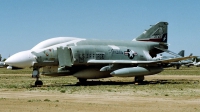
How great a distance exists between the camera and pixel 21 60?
23.2m

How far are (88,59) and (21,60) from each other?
5475 mm

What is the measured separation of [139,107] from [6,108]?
487 cm

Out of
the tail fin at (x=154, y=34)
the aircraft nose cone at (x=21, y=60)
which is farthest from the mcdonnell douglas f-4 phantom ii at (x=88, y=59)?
the tail fin at (x=154, y=34)

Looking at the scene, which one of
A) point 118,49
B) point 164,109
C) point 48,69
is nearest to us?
point 164,109

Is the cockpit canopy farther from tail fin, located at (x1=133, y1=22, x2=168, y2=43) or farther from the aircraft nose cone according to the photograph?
tail fin, located at (x1=133, y1=22, x2=168, y2=43)

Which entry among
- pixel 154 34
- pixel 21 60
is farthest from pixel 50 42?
pixel 154 34

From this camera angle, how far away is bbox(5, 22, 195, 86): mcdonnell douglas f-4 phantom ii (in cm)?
2423

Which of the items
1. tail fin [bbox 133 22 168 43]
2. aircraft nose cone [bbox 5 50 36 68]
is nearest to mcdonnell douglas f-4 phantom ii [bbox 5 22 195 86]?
aircraft nose cone [bbox 5 50 36 68]

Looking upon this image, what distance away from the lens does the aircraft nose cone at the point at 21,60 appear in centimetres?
2320

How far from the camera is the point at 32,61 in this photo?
23.8 meters

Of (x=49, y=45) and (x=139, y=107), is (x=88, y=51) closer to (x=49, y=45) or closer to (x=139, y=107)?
(x=49, y=45)

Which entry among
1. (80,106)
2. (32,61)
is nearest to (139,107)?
(80,106)

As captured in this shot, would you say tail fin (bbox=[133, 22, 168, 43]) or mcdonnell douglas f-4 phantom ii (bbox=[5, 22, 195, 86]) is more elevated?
tail fin (bbox=[133, 22, 168, 43])

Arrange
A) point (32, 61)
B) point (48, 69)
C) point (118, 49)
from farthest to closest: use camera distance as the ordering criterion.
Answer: point (118, 49) → point (48, 69) → point (32, 61)
